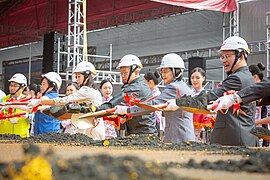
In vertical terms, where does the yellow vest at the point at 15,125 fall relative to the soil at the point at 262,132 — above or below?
below

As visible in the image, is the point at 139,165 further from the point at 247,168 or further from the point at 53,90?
the point at 53,90

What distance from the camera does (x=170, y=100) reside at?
4.05 metres

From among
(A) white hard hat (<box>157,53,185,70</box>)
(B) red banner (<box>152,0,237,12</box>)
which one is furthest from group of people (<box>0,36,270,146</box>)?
(B) red banner (<box>152,0,237,12</box>)

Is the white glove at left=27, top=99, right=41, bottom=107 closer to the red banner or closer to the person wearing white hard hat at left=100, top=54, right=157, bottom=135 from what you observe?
the person wearing white hard hat at left=100, top=54, right=157, bottom=135

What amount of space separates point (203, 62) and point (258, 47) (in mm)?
1433

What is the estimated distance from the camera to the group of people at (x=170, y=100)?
3859 mm

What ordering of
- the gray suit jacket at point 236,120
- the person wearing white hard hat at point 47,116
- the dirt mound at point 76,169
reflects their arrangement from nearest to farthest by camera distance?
1. the dirt mound at point 76,169
2. the gray suit jacket at point 236,120
3. the person wearing white hard hat at point 47,116

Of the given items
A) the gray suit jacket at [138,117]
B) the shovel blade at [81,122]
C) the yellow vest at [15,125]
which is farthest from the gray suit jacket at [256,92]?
the yellow vest at [15,125]

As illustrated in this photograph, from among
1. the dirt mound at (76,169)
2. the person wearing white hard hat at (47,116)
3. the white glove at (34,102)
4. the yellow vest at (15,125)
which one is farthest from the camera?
the yellow vest at (15,125)

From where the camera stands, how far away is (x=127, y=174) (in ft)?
4.70

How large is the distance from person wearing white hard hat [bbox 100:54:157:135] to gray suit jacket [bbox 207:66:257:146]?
116 cm

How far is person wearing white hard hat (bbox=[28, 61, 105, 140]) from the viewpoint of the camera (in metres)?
5.60

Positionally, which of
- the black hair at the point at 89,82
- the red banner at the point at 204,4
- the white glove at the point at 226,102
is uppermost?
the red banner at the point at 204,4

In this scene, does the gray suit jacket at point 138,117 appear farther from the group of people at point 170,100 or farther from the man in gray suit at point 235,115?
the man in gray suit at point 235,115
